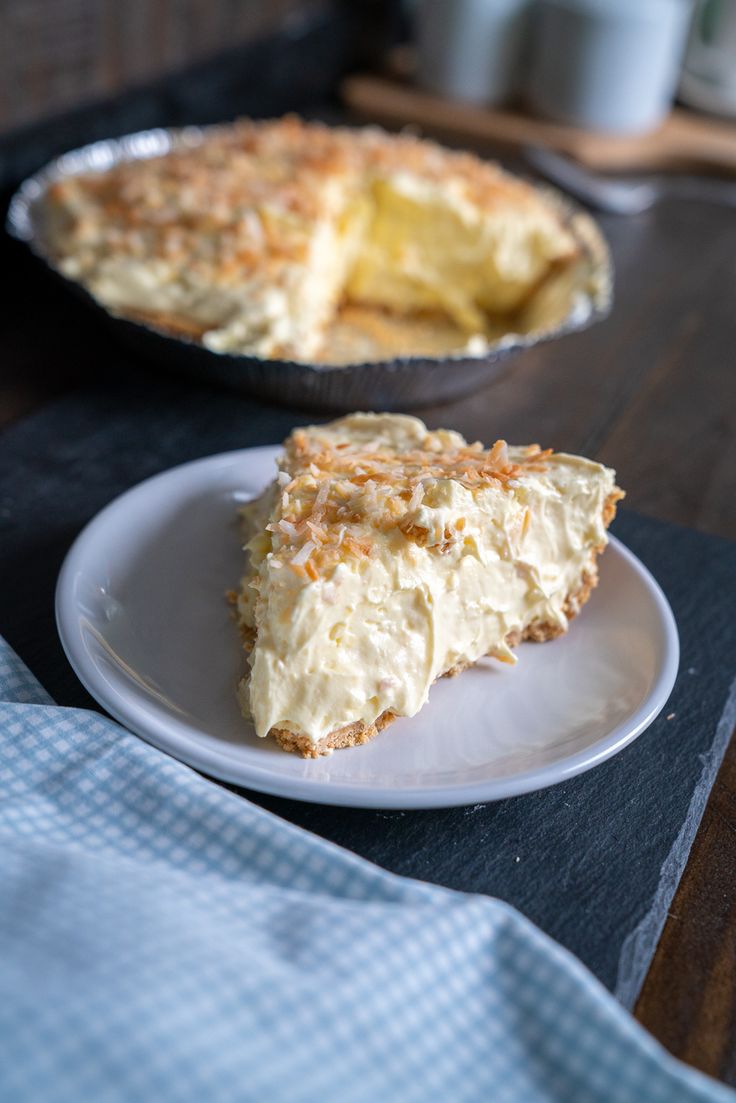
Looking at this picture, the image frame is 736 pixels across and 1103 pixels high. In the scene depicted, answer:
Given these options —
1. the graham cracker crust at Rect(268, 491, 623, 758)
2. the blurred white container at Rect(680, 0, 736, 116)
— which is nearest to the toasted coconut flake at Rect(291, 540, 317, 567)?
the graham cracker crust at Rect(268, 491, 623, 758)

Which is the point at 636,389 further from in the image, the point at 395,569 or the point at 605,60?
the point at 605,60

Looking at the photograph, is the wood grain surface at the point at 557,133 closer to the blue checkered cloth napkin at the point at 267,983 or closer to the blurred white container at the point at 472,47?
the blurred white container at the point at 472,47

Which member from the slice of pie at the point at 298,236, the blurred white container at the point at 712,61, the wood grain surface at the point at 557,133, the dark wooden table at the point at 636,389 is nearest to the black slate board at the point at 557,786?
the dark wooden table at the point at 636,389

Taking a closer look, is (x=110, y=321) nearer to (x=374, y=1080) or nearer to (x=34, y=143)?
(x=34, y=143)

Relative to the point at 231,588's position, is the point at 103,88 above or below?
above

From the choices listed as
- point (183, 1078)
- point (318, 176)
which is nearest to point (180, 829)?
point (183, 1078)
